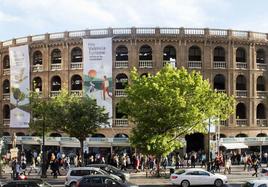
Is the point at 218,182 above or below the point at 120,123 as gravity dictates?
below

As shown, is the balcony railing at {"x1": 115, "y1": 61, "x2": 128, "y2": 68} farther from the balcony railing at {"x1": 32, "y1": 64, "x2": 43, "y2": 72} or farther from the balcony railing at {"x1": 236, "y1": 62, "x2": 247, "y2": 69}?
the balcony railing at {"x1": 236, "y1": 62, "x2": 247, "y2": 69}

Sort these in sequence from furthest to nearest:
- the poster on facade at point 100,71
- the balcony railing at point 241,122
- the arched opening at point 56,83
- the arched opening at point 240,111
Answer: the arched opening at point 56,83, the arched opening at point 240,111, the balcony railing at point 241,122, the poster on facade at point 100,71

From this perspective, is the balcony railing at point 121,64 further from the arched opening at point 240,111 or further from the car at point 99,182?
the car at point 99,182

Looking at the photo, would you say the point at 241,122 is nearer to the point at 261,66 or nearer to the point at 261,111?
the point at 261,111

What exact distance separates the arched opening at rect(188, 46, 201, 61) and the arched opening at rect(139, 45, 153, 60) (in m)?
4.64

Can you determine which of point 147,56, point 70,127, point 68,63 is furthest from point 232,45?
point 70,127

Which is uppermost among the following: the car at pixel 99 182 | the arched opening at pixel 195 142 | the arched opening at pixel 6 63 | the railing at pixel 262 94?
the arched opening at pixel 6 63

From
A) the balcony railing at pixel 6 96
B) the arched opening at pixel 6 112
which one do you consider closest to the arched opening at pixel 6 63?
the balcony railing at pixel 6 96

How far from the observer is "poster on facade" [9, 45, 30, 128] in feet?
199

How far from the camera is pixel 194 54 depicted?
2325 inches

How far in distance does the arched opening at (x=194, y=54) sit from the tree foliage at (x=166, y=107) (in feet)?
54.1

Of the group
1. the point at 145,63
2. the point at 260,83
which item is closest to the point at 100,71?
the point at 145,63

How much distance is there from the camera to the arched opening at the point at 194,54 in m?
58.8

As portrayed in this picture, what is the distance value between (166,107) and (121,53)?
19178 millimetres
